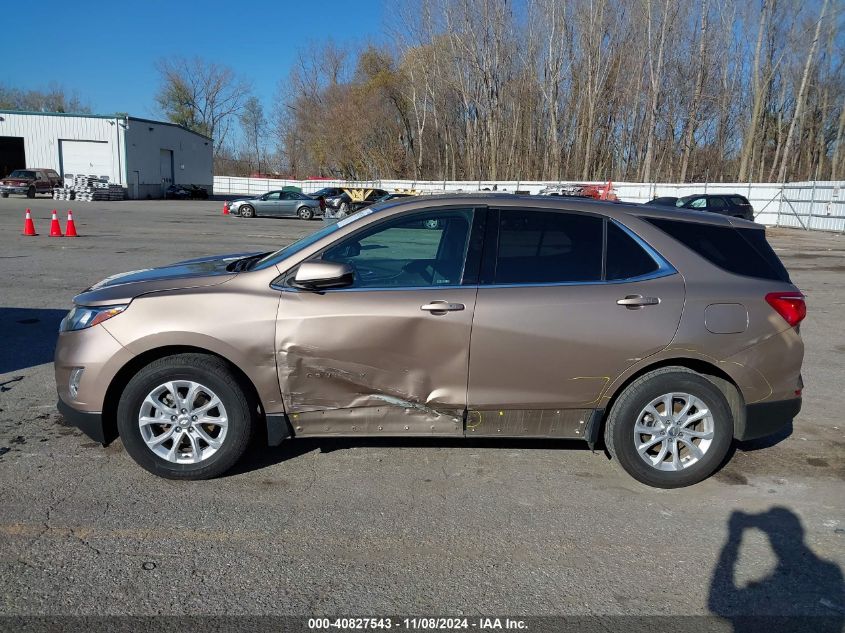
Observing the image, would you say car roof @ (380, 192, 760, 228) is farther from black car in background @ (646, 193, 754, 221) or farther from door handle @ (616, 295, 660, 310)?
black car in background @ (646, 193, 754, 221)

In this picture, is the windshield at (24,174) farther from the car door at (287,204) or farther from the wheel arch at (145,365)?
the wheel arch at (145,365)

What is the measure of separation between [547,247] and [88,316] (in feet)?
9.56

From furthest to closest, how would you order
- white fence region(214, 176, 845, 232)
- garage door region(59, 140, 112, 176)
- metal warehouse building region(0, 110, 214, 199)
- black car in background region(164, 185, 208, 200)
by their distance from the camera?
black car in background region(164, 185, 208, 200), garage door region(59, 140, 112, 176), metal warehouse building region(0, 110, 214, 199), white fence region(214, 176, 845, 232)

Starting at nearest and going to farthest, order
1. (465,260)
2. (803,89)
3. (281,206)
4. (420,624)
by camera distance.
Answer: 1. (420,624)
2. (465,260)
3. (281,206)
4. (803,89)

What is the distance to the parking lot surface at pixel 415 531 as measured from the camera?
2951 millimetres

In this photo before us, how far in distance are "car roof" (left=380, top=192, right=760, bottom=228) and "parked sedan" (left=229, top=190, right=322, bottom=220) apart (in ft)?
104

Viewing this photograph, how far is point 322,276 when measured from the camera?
3.78 m

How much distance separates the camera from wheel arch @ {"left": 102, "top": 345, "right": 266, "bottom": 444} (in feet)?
12.8

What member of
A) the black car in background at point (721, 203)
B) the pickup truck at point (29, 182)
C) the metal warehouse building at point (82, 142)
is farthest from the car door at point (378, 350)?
the metal warehouse building at point (82, 142)

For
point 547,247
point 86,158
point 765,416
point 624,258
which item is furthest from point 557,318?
point 86,158

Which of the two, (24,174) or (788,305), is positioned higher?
(24,174)

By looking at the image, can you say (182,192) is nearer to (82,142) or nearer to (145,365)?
(82,142)

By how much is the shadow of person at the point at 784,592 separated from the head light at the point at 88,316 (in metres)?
3.64

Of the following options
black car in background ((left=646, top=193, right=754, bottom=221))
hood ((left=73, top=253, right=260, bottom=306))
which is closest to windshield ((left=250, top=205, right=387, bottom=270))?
hood ((left=73, top=253, right=260, bottom=306))
